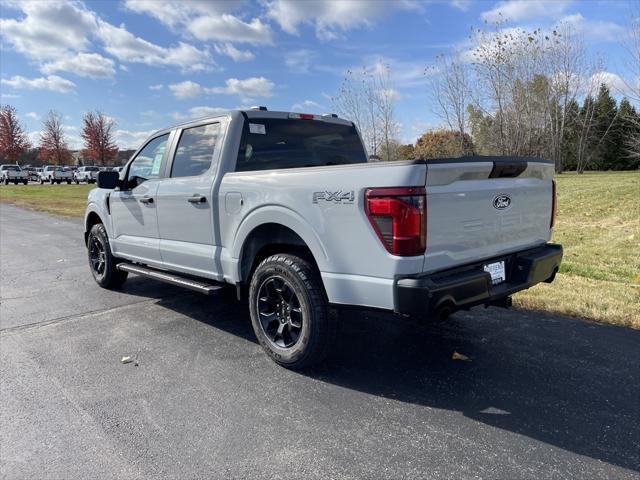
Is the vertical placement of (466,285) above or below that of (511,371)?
above

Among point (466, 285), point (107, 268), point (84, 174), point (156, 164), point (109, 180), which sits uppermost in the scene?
point (84, 174)

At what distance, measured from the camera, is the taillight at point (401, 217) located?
2775mm

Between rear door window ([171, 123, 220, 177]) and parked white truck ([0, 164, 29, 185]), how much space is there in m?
51.1

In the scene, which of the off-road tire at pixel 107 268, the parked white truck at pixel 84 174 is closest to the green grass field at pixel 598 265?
the off-road tire at pixel 107 268

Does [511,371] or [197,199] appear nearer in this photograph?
[511,371]

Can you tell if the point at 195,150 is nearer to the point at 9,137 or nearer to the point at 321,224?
the point at 321,224

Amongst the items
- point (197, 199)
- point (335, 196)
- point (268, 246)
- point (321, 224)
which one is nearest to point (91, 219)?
point (197, 199)

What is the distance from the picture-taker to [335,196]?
120 inches

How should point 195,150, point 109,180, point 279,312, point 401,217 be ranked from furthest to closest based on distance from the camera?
point 109,180 < point 195,150 < point 279,312 < point 401,217

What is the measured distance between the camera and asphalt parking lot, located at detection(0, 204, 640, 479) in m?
2.48

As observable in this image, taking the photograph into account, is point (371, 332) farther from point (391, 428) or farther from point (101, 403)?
point (101, 403)

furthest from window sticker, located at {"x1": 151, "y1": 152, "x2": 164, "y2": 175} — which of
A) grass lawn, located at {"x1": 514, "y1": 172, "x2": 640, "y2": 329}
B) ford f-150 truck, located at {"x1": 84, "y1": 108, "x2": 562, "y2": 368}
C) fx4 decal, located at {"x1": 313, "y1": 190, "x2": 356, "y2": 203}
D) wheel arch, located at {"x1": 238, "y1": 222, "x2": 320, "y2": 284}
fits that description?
grass lawn, located at {"x1": 514, "y1": 172, "x2": 640, "y2": 329}

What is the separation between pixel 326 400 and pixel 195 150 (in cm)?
270

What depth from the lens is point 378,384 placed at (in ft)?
11.0
